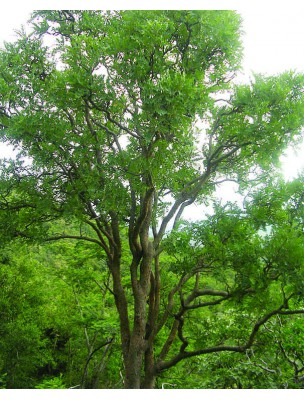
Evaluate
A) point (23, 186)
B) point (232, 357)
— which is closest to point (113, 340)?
point (232, 357)

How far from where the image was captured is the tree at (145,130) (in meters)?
4.35

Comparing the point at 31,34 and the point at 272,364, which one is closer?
the point at 272,364

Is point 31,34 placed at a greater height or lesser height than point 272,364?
greater

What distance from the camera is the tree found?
4352 mm

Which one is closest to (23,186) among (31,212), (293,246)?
(31,212)

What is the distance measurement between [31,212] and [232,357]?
14.4 ft

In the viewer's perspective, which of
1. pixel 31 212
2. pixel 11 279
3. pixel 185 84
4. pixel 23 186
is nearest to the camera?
pixel 185 84

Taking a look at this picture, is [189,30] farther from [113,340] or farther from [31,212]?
[113,340]

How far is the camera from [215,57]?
5.33m

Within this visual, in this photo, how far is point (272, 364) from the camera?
5320 millimetres

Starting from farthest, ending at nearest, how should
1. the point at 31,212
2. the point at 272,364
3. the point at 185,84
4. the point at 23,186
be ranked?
1. the point at 31,212
2. the point at 23,186
3. the point at 272,364
4. the point at 185,84

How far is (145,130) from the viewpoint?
432 centimetres

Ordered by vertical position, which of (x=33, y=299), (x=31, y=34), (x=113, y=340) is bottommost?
(x=113, y=340)

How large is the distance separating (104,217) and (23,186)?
1418 millimetres
